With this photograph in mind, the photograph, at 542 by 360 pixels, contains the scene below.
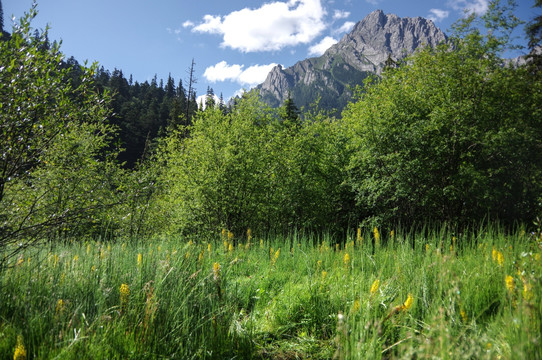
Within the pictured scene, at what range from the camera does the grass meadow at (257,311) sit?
6.70 feet

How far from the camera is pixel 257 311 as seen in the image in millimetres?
3674

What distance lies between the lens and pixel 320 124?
17422 mm

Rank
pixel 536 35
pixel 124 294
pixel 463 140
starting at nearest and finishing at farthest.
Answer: pixel 124 294 → pixel 463 140 → pixel 536 35

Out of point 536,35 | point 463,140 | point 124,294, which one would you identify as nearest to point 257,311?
point 124,294

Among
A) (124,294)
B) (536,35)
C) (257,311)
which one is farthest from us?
(536,35)

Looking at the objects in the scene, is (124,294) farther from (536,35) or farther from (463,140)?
(536,35)

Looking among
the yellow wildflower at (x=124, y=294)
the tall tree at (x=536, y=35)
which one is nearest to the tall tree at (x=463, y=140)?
the tall tree at (x=536, y=35)

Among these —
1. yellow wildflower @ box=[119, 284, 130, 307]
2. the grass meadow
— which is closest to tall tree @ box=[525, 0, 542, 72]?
the grass meadow

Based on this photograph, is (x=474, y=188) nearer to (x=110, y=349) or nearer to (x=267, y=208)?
(x=267, y=208)

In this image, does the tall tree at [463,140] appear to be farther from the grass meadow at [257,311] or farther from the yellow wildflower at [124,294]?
the yellow wildflower at [124,294]

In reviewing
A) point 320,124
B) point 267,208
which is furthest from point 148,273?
point 320,124

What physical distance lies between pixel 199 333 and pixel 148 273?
0.98m

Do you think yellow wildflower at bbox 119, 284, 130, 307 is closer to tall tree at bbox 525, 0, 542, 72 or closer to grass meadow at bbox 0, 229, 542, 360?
grass meadow at bbox 0, 229, 542, 360

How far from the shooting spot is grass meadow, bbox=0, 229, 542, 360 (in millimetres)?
Answer: 2043
